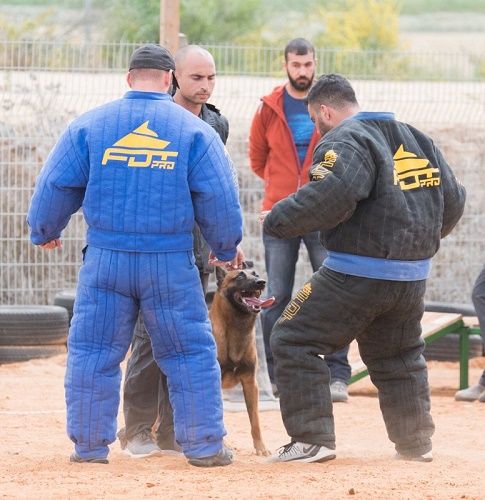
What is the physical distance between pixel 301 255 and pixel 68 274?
2512 millimetres

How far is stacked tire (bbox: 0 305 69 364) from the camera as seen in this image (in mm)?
9883

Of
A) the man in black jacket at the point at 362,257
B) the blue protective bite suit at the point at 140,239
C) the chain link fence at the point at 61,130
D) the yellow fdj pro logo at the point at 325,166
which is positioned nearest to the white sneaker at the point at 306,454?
the man in black jacket at the point at 362,257

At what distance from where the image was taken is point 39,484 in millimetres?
4773

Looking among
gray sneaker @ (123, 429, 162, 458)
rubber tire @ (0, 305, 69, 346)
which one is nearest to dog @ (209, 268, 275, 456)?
gray sneaker @ (123, 429, 162, 458)

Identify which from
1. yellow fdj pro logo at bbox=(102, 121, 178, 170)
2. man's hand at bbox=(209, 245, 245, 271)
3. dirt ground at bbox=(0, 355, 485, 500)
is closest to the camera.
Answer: dirt ground at bbox=(0, 355, 485, 500)

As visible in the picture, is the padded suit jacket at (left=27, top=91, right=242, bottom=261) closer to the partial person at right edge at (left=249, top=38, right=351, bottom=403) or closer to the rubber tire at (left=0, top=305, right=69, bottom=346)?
the partial person at right edge at (left=249, top=38, right=351, bottom=403)

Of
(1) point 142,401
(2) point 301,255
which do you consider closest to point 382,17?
(2) point 301,255

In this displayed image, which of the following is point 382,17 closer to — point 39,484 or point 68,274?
point 68,274

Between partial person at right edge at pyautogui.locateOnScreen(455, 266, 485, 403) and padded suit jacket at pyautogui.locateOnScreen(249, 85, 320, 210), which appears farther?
partial person at right edge at pyautogui.locateOnScreen(455, 266, 485, 403)

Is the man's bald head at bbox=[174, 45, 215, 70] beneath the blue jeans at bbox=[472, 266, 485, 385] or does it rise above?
above

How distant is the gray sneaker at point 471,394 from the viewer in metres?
8.55

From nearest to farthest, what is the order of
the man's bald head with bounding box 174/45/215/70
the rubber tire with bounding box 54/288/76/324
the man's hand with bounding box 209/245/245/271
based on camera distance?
the man's hand with bounding box 209/245/245/271 < the man's bald head with bounding box 174/45/215/70 < the rubber tire with bounding box 54/288/76/324

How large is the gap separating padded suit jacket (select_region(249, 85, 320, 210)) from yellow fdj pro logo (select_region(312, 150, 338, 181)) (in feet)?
9.43

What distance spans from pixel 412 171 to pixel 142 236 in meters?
1.44
